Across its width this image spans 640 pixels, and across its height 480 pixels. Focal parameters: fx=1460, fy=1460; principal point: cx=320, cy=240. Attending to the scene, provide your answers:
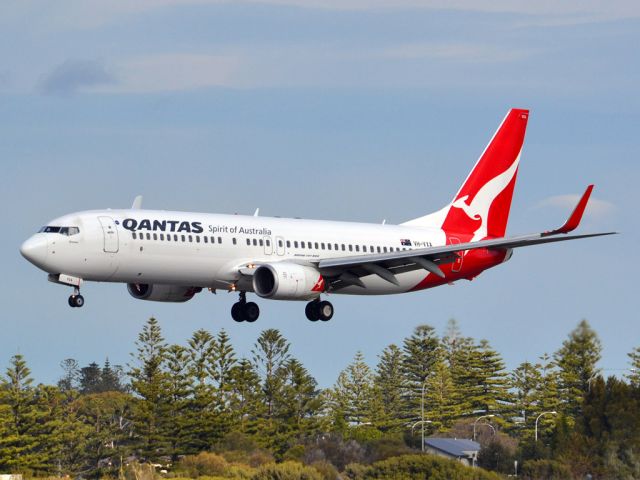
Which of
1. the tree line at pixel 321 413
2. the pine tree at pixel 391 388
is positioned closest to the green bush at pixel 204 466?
the tree line at pixel 321 413

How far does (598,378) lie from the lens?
286 feet

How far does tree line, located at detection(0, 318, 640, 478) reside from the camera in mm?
84812

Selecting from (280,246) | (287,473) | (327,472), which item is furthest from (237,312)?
(327,472)

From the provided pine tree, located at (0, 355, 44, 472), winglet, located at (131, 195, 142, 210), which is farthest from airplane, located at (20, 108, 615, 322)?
pine tree, located at (0, 355, 44, 472)

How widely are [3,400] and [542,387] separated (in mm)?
60233

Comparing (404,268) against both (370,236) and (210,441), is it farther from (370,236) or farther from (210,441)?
(210,441)

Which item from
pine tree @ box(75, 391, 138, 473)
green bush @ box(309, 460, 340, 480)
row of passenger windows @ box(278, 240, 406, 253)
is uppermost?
row of passenger windows @ box(278, 240, 406, 253)

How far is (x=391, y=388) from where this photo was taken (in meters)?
163

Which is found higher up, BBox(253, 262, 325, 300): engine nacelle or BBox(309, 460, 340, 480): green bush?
BBox(253, 262, 325, 300): engine nacelle

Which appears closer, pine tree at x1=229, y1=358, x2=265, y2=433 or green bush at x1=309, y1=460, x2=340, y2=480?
green bush at x1=309, y1=460, x2=340, y2=480

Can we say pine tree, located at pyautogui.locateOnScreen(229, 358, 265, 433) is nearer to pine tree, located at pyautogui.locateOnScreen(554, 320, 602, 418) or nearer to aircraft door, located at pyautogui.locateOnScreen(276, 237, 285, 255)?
pine tree, located at pyautogui.locateOnScreen(554, 320, 602, 418)

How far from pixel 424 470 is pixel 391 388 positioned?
9012 cm

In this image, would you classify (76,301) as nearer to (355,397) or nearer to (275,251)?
(275,251)

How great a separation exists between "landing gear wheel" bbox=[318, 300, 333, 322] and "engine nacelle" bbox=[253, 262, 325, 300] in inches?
126
